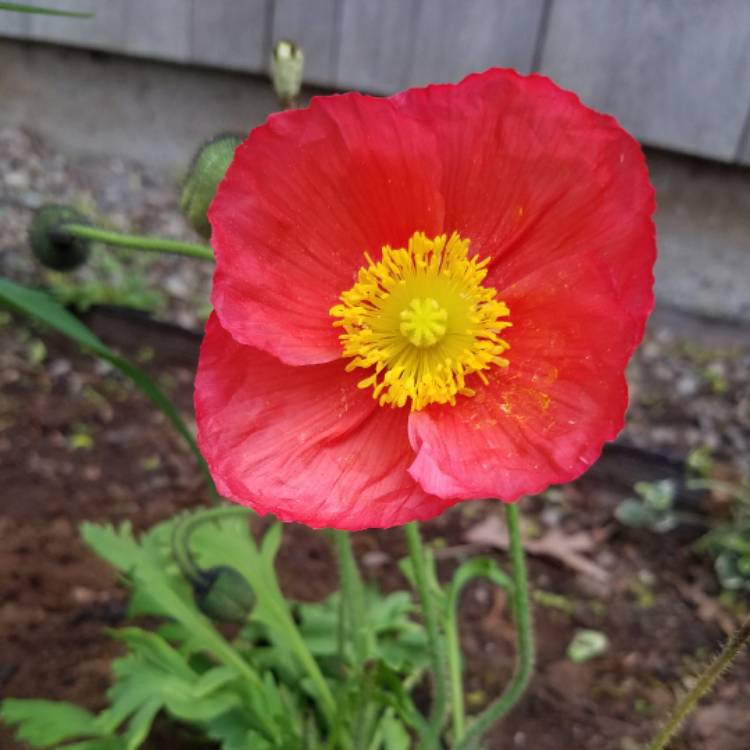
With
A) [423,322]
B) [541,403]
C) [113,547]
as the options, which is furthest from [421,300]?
[113,547]

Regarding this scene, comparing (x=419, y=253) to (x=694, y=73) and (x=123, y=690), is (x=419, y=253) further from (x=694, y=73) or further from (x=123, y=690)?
(x=694, y=73)

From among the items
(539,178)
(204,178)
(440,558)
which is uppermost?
(539,178)

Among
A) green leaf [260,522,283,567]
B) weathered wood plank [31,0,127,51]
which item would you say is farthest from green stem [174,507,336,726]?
weathered wood plank [31,0,127,51]

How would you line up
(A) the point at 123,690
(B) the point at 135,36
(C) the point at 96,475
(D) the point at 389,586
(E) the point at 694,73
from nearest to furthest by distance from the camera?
1. (A) the point at 123,690
2. (D) the point at 389,586
3. (C) the point at 96,475
4. (E) the point at 694,73
5. (B) the point at 135,36

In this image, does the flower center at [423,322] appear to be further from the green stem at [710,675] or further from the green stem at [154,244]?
the green stem at [710,675]

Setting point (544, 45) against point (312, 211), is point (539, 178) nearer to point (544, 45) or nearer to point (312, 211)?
point (312, 211)

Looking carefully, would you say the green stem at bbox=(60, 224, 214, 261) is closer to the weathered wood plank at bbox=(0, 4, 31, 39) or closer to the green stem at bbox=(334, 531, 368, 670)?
the green stem at bbox=(334, 531, 368, 670)

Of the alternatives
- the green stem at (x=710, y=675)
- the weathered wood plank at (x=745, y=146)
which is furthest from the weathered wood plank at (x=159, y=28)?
the green stem at (x=710, y=675)

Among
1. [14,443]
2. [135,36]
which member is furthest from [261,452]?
[135,36]
